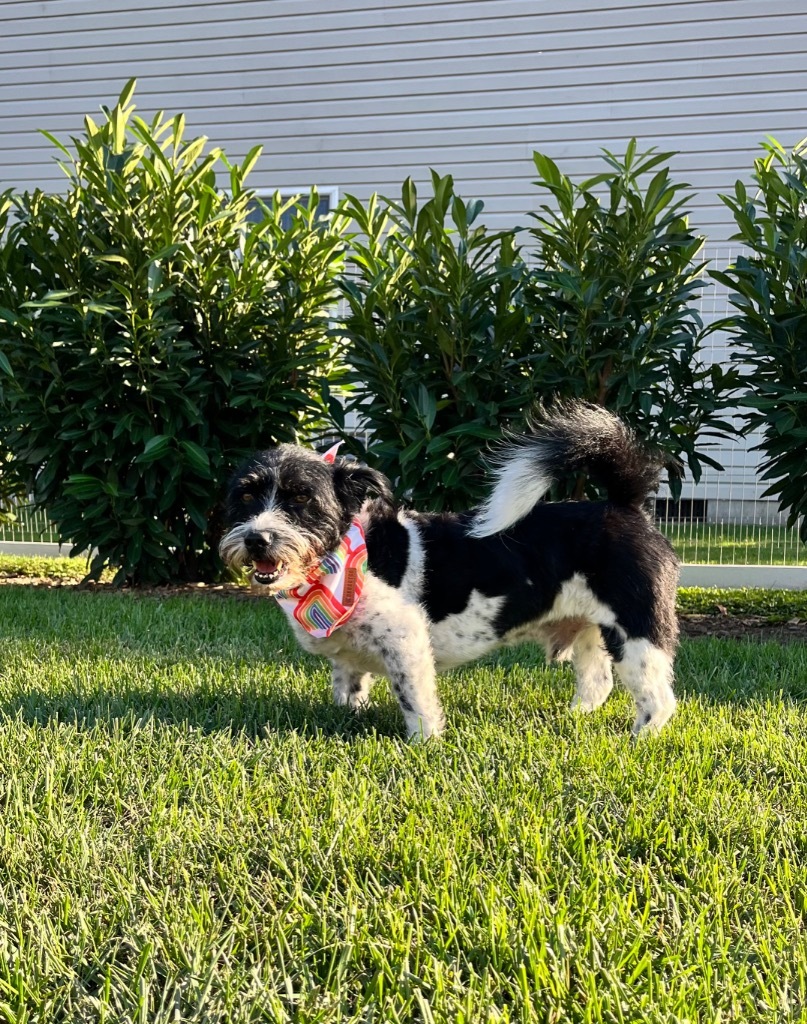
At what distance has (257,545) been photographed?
324 centimetres

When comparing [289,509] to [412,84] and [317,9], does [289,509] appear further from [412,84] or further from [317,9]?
[317,9]

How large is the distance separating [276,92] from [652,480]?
8.86 m

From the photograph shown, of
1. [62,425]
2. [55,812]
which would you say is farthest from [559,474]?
[62,425]

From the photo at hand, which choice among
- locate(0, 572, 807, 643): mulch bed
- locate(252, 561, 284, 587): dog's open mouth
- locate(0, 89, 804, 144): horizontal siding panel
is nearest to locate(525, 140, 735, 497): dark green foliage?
locate(0, 572, 807, 643): mulch bed

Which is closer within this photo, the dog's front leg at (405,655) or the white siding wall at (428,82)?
the dog's front leg at (405,655)

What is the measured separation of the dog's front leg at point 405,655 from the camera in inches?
135

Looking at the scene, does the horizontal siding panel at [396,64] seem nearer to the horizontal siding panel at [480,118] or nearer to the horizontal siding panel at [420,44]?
the horizontal siding panel at [420,44]

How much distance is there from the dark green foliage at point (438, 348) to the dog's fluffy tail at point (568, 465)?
184cm

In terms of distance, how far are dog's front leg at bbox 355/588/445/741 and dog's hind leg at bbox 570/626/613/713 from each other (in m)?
0.76

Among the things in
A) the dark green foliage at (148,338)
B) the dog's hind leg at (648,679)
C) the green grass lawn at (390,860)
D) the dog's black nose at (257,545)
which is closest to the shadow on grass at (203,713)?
the green grass lawn at (390,860)

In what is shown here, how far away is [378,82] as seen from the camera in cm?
1059

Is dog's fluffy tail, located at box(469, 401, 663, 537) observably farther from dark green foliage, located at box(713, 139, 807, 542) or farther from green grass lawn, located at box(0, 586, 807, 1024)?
dark green foliage, located at box(713, 139, 807, 542)

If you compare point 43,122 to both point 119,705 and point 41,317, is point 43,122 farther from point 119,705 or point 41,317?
point 119,705

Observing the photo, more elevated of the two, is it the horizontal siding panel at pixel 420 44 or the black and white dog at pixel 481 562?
the horizontal siding panel at pixel 420 44
